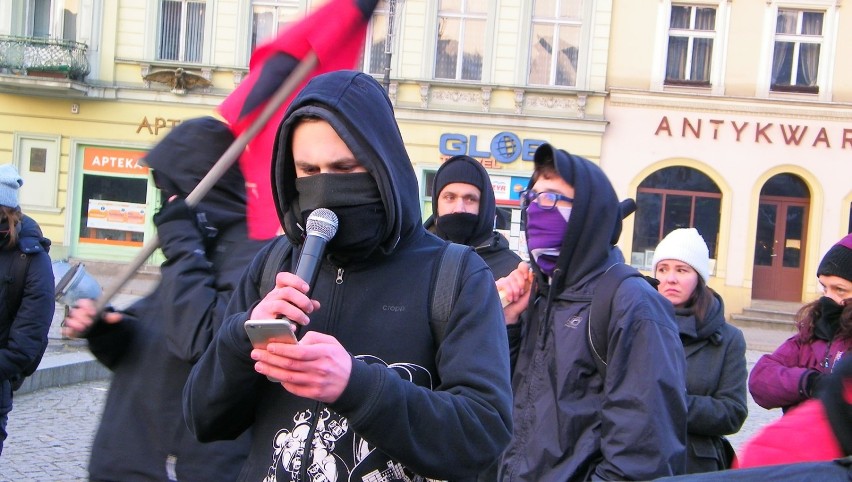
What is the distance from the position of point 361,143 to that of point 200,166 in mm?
1032

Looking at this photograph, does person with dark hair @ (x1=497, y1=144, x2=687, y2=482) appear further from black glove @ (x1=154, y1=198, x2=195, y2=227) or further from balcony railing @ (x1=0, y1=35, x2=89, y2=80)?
balcony railing @ (x1=0, y1=35, x2=89, y2=80)

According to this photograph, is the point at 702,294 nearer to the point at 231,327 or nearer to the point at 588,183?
the point at 588,183

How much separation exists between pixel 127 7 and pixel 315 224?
21774 mm

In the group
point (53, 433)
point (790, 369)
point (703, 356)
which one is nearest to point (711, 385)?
point (703, 356)

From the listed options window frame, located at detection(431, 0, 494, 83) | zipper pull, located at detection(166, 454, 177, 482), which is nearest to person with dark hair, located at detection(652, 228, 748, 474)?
zipper pull, located at detection(166, 454, 177, 482)

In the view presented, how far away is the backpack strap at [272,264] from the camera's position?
2078 millimetres

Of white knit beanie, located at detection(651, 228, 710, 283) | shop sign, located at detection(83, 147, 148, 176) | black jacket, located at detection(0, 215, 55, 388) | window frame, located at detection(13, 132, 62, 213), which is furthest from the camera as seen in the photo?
shop sign, located at detection(83, 147, 148, 176)

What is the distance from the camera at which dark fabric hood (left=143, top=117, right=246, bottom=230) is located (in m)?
2.79

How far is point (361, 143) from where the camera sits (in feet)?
6.37

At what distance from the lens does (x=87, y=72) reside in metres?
21.6

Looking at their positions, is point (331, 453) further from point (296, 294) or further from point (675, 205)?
point (675, 205)

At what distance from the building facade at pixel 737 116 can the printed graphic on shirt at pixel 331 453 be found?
1965cm

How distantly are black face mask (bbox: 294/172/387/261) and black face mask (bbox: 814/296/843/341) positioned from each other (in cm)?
291

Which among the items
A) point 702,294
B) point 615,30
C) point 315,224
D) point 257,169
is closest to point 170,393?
point 257,169
